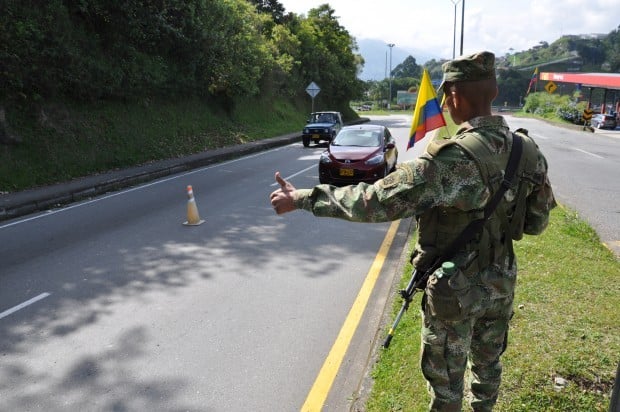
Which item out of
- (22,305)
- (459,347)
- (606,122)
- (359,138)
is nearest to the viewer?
(459,347)

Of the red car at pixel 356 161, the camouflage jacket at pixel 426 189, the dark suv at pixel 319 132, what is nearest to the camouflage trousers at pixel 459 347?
the camouflage jacket at pixel 426 189

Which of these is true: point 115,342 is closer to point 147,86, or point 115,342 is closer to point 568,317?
point 568,317

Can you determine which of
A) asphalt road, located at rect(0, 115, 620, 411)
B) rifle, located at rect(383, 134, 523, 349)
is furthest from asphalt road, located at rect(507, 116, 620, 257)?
rifle, located at rect(383, 134, 523, 349)

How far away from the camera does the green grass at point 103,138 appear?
11852 millimetres

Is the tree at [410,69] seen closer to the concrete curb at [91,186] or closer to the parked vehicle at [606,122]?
the parked vehicle at [606,122]

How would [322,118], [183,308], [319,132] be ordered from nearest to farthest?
[183,308] → [319,132] → [322,118]

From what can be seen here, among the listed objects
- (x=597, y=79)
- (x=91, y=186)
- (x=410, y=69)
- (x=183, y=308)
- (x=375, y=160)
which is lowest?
(x=183, y=308)

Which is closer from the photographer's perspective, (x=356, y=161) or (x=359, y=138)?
(x=356, y=161)

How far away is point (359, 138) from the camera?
1198 centimetres

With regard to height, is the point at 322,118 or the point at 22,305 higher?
the point at 322,118

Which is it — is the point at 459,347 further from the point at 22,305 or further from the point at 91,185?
the point at 91,185

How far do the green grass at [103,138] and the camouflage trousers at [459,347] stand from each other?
1129 centimetres

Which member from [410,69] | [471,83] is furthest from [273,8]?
[410,69]

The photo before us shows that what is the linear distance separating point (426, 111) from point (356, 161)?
393 cm
